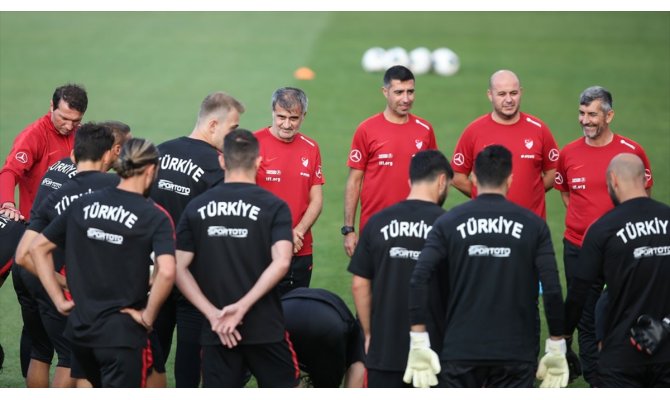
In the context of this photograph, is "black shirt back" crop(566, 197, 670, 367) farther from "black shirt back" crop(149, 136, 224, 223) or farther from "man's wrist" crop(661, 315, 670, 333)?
"black shirt back" crop(149, 136, 224, 223)

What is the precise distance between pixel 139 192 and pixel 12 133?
1233 cm

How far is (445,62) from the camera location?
960 inches

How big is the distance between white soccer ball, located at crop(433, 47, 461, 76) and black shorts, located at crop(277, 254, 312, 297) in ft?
51.0

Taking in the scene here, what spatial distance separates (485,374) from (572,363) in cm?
218

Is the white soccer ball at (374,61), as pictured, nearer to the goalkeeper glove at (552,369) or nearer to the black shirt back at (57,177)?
the black shirt back at (57,177)

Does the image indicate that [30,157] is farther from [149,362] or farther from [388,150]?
[149,362]

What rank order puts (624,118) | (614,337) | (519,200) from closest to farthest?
(614,337) < (519,200) < (624,118)

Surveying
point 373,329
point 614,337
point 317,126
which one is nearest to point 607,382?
point 614,337

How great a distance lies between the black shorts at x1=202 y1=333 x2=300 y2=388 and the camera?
7102 millimetres

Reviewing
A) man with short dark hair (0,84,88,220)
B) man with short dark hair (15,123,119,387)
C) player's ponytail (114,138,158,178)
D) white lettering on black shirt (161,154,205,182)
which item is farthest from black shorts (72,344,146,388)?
man with short dark hair (0,84,88,220)

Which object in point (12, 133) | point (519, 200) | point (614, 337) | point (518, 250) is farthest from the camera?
point (12, 133)

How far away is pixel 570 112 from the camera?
816 inches

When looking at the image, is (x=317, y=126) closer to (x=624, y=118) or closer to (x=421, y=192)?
(x=624, y=118)

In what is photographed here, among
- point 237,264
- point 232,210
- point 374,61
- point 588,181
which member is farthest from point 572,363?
point 374,61
